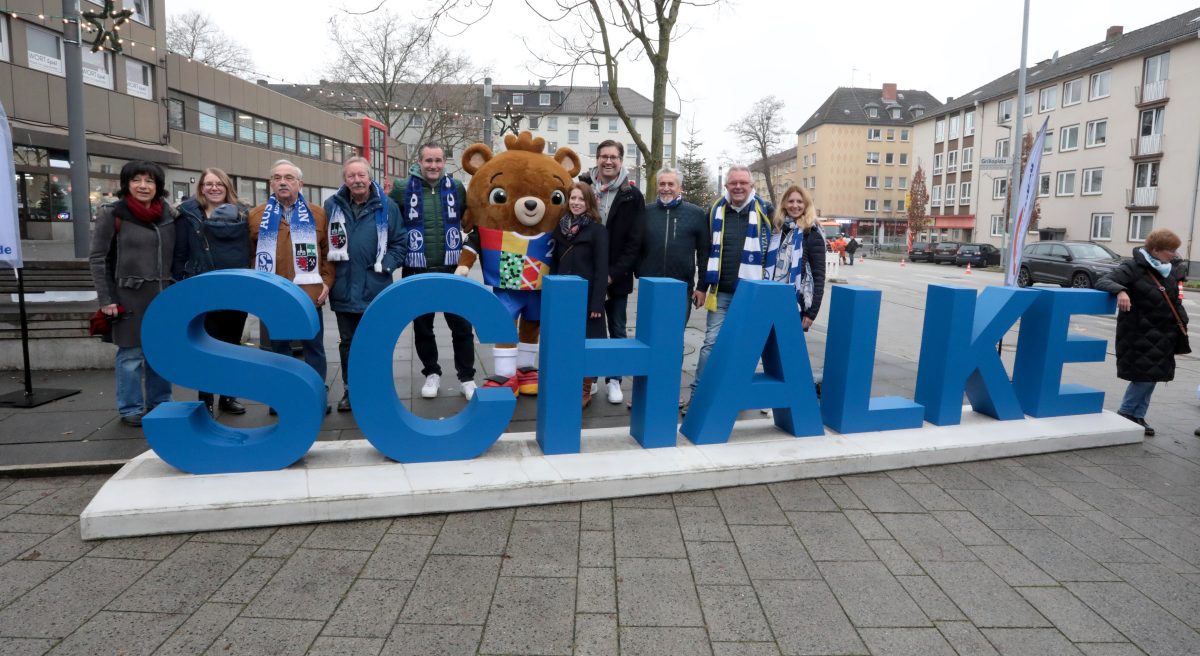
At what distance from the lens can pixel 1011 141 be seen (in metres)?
46.5

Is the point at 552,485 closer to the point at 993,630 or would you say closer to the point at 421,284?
the point at 421,284

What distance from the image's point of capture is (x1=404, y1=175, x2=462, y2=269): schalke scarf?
5547 mm

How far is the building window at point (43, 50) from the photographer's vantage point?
2075 centimetres

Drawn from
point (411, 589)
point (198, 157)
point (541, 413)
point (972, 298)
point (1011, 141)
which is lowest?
point (411, 589)

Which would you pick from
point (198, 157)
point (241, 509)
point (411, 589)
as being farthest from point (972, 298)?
point (198, 157)

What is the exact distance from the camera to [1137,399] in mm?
5816

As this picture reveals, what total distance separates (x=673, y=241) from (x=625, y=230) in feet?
1.24

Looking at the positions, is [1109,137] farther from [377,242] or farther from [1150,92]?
[377,242]

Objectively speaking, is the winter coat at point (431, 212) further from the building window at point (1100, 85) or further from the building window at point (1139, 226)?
the building window at point (1100, 85)

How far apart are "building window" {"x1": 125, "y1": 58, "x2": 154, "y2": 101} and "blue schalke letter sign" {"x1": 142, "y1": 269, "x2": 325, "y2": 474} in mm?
26525

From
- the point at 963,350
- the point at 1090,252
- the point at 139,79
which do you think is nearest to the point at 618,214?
the point at 963,350

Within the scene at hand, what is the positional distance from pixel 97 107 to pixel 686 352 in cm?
2396

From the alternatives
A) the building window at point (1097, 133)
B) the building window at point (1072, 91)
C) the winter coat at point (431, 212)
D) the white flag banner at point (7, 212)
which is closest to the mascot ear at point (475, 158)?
the winter coat at point (431, 212)

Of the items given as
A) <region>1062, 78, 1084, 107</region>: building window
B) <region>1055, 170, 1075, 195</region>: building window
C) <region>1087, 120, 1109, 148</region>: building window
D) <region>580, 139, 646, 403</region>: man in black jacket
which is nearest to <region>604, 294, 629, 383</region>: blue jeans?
<region>580, 139, 646, 403</region>: man in black jacket
